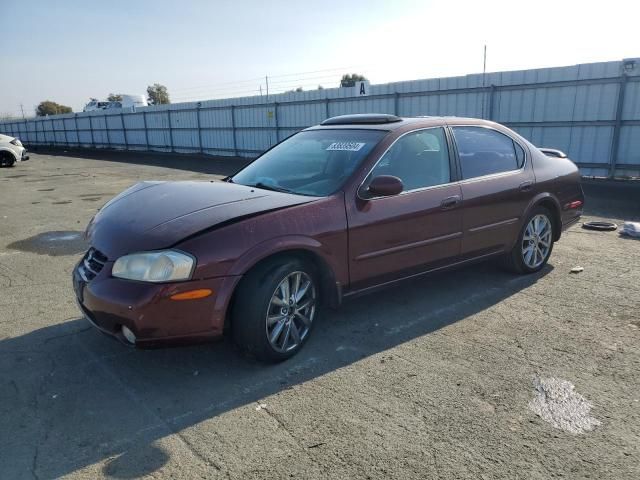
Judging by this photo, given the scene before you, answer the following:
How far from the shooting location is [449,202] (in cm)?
443

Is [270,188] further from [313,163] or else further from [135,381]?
[135,381]

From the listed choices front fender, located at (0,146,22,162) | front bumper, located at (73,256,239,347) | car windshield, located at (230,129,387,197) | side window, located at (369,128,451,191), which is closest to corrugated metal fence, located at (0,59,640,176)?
front fender, located at (0,146,22,162)

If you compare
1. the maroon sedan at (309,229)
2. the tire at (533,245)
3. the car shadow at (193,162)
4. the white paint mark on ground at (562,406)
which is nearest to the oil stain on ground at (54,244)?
the maroon sedan at (309,229)

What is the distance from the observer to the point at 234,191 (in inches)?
158

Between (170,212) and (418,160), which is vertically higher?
(418,160)

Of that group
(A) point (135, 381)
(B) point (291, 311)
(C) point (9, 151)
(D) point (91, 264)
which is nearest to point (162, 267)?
(D) point (91, 264)

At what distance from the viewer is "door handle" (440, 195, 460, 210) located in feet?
14.4

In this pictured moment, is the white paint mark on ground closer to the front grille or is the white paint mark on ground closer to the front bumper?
the front bumper

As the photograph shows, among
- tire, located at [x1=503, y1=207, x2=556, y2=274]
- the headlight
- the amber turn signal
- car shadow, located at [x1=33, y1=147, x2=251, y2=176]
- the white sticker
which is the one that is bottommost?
car shadow, located at [x1=33, y1=147, x2=251, y2=176]

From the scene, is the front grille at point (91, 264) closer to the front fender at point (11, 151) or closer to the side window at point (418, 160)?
the side window at point (418, 160)

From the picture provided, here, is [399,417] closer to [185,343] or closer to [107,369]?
[185,343]

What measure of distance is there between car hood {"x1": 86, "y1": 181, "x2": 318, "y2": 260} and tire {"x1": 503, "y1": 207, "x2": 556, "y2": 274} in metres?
2.62

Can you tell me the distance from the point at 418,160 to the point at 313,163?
91 centimetres

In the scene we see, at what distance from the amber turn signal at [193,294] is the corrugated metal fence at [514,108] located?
34.9 ft
